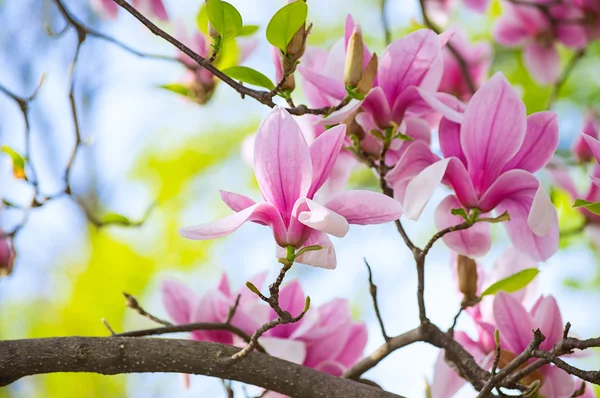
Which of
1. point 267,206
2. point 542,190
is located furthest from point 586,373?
→ point 267,206

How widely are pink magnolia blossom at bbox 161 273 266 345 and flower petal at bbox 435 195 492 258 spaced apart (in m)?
0.21

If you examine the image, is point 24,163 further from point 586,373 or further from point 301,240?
point 586,373

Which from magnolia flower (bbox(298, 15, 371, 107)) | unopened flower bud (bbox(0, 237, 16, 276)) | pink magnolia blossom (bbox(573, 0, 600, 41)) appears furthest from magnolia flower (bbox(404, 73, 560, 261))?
pink magnolia blossom (bbox(573, 0, 600, 41))

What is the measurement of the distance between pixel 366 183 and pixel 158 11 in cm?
176

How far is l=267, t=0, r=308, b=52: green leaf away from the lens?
625 mm

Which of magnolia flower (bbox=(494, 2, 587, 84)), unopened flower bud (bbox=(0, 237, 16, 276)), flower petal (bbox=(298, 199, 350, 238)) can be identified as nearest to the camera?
flower petal (bbox=(298, 199, 350, 238))

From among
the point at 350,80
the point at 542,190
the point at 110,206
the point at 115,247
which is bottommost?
the point at 542,190

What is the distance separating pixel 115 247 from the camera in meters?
4.00

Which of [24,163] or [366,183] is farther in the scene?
[366,183]

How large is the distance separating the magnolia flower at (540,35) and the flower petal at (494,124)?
937mm

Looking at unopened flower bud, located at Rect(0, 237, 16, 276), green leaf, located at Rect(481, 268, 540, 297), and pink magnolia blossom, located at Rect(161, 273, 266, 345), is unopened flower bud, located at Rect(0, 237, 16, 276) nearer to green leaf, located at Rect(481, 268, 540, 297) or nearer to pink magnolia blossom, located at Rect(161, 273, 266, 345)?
pink magnolia blossom, located at Rect(161, 273, 266, 345)

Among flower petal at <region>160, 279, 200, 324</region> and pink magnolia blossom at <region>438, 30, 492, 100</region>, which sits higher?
pink magnolia blossom at <region>438, 30, 492, 100</region>

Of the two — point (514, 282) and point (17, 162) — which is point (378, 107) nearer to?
point (514, 282)

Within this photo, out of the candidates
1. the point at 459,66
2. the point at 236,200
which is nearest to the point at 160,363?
the point at 236,200
